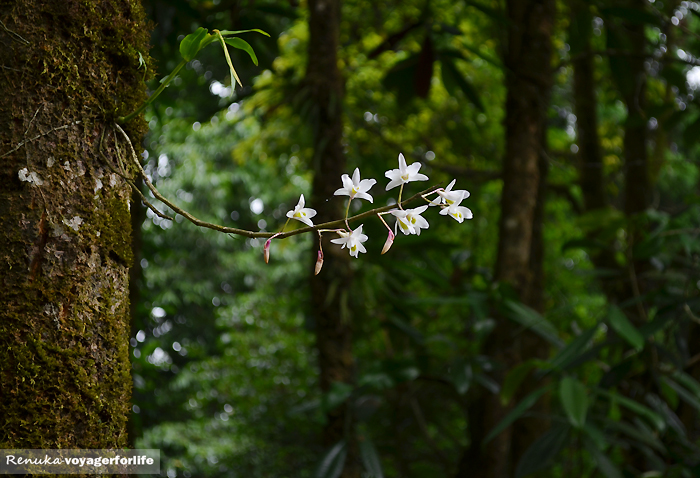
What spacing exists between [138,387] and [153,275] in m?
6.60

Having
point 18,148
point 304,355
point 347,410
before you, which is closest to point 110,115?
point 18,148

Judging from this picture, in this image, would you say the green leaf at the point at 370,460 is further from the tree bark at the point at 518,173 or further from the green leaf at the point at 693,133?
the green leaf at the point at 693,133

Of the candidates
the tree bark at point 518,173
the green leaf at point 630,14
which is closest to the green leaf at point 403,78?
the tree bark at point 518,173

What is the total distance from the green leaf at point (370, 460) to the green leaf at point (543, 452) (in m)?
0.44

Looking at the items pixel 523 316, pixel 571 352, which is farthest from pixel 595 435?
pixel 523 316

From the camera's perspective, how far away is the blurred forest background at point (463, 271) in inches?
77.3

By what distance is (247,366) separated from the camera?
4012 millimetres

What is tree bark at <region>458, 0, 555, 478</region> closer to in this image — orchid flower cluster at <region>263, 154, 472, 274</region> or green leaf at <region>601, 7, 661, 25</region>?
green leaf at <region>601, 7, 661, 25</region>

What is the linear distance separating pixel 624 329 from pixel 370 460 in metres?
0.87

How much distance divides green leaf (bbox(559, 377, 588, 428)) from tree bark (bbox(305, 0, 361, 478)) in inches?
27.0

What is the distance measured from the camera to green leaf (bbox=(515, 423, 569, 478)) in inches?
74.3

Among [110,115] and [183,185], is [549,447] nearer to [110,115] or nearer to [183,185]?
[110,115]

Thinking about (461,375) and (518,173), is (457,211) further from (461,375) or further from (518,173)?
(518,173)

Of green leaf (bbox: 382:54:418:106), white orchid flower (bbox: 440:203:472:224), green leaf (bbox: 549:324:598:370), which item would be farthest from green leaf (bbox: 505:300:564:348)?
white orchid flower (bbox: 440:203:472:224)
